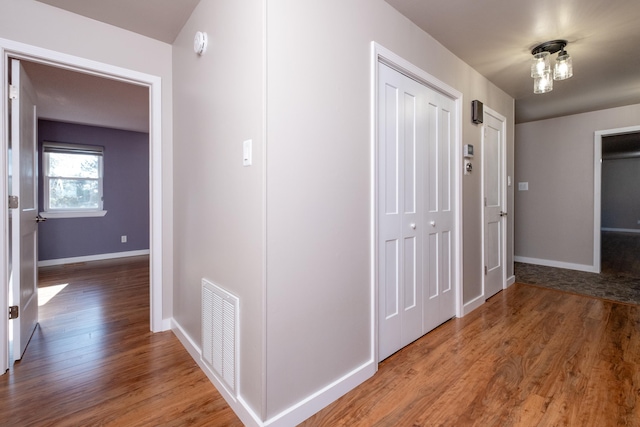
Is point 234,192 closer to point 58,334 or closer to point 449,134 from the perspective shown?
point 449,134

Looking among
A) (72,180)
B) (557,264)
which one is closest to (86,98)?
(72,180)

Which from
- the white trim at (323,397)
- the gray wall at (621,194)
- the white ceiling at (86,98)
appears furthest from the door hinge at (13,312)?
the gray wall at (621,194)

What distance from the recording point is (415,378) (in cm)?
181

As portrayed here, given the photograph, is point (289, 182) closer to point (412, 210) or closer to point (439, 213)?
point (412, 210)

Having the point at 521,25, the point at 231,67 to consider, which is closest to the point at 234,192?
the point at 231,67

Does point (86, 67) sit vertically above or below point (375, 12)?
below

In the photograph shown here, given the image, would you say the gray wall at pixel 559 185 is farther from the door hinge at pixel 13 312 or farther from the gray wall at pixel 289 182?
the door hinge at pixel 13 312

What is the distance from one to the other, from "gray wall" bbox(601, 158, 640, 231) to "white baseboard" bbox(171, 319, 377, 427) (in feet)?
37.5

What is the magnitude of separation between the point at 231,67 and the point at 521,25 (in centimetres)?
212

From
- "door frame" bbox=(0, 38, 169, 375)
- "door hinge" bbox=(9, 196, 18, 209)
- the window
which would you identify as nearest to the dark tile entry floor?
"door frame" bbox=(0, 38, 169, 375)

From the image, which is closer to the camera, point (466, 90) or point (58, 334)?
point (58, 334)

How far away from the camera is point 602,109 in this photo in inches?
163

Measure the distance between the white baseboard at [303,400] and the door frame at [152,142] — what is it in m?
0.85

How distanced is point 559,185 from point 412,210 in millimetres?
3886
